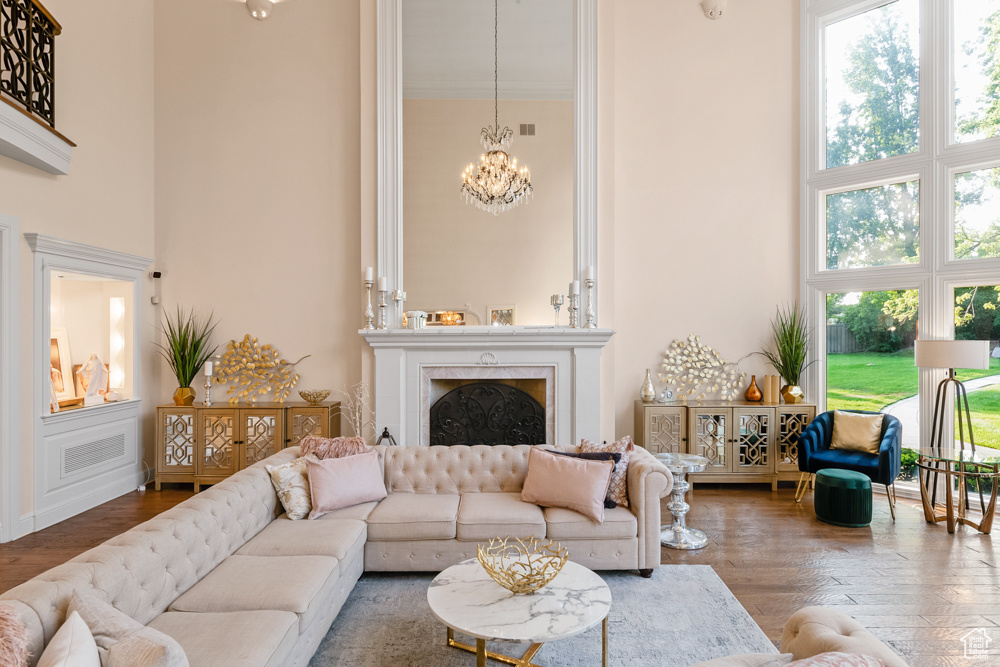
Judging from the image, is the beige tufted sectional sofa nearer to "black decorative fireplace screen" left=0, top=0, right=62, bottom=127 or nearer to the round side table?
the round side table

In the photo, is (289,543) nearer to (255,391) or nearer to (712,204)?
(255,391)

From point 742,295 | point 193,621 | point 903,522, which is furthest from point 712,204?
point 193,621

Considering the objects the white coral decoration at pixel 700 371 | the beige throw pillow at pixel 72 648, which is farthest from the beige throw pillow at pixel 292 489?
the white coral decoration at pixel 700 371

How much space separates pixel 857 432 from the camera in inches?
197

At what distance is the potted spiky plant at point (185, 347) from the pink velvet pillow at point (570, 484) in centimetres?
382

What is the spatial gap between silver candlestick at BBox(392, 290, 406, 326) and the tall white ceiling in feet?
6.65

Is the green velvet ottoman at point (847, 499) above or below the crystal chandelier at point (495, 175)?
below

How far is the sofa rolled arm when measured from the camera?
346 cm

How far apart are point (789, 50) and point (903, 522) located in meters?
4.68

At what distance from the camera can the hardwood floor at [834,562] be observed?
2.93m

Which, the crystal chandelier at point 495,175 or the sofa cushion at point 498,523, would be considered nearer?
the sofa cushion at point 498,523

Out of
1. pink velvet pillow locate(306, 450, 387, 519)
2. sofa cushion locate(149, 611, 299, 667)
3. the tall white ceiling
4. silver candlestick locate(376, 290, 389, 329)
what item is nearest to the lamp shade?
the tall white ceiling

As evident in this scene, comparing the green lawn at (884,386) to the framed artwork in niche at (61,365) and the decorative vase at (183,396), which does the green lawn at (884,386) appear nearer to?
the decorative vase at (183,396)

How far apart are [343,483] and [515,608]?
5.37ft
